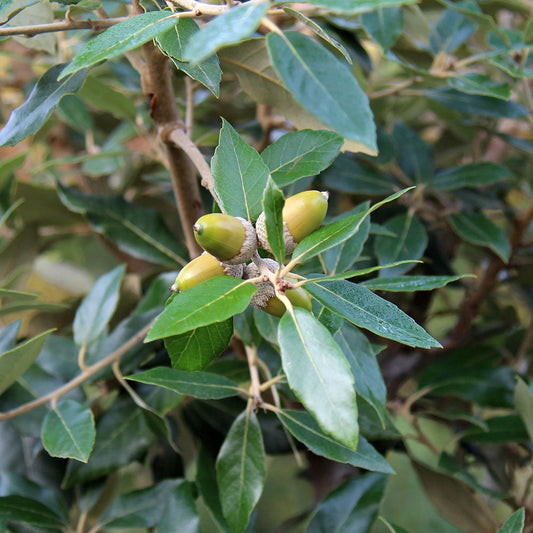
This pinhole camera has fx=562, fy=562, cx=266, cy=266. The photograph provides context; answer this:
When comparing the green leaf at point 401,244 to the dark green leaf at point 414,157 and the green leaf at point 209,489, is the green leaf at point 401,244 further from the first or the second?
the green leaf at point 209,489

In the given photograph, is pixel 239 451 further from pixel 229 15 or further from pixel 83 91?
pixel 83 91

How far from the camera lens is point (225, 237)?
0.38 m

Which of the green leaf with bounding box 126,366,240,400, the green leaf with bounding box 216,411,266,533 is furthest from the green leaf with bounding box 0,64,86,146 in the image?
the green leaf with bounding box 216,411,266,533

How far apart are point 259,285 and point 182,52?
18cm

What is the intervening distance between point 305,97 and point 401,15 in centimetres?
55

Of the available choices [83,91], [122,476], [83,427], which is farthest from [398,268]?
[122,476]

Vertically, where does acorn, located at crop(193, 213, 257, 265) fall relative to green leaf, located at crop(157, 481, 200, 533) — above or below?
above

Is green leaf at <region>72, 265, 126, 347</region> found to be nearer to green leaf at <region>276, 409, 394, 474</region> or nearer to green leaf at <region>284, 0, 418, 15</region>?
green leaf at <region>276, 409, 394, 474</region>

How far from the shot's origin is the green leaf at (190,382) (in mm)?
539

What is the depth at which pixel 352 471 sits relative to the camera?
854 mm

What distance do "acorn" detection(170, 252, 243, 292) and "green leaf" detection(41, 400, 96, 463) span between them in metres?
0.22

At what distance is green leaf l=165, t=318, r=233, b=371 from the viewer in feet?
1.45

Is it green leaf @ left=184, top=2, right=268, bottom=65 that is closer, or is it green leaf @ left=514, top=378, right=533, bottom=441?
green leaf @ left=184, top=2, right=268, bottom=65

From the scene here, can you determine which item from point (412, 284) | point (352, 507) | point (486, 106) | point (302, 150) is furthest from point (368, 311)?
point (486, 106)
